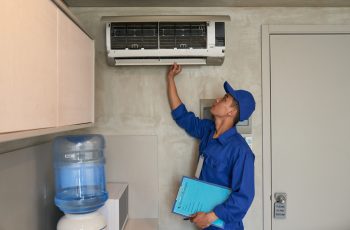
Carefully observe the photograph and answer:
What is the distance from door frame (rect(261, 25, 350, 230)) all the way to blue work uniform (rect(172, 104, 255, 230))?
1.23ft

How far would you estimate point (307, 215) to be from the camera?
6.74 feet

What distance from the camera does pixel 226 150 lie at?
171cm

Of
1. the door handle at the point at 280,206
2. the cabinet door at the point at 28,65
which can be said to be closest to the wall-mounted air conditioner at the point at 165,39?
the cabinet door at the point at 28,65

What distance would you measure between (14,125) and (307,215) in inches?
80.4

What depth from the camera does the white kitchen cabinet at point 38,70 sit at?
767mm

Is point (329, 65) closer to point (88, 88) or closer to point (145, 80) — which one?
point (145, 80)

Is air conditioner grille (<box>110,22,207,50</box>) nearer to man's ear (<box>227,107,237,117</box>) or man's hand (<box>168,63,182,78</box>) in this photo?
man's hand (<box>168,63,182,78</box>)

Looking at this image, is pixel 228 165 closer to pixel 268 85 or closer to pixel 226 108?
pixel 226 108

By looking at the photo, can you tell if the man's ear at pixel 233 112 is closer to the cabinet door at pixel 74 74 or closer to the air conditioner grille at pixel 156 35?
the air conditioner grille at pixel 156 35

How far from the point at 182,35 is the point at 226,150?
2.63ft

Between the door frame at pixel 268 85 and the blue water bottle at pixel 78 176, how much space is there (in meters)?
1.18

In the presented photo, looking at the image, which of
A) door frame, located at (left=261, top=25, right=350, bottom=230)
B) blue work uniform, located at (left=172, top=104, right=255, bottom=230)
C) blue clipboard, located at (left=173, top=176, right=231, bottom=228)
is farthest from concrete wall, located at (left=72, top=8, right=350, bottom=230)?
blue clipboard, located at (left=173, top=176, right=231, bottom=228)

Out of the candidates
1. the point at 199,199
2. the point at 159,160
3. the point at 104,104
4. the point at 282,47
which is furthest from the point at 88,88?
the point at 282,47

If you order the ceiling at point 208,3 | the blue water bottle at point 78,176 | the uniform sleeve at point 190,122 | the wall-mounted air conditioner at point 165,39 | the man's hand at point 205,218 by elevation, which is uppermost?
the ceiling at point 208,3
